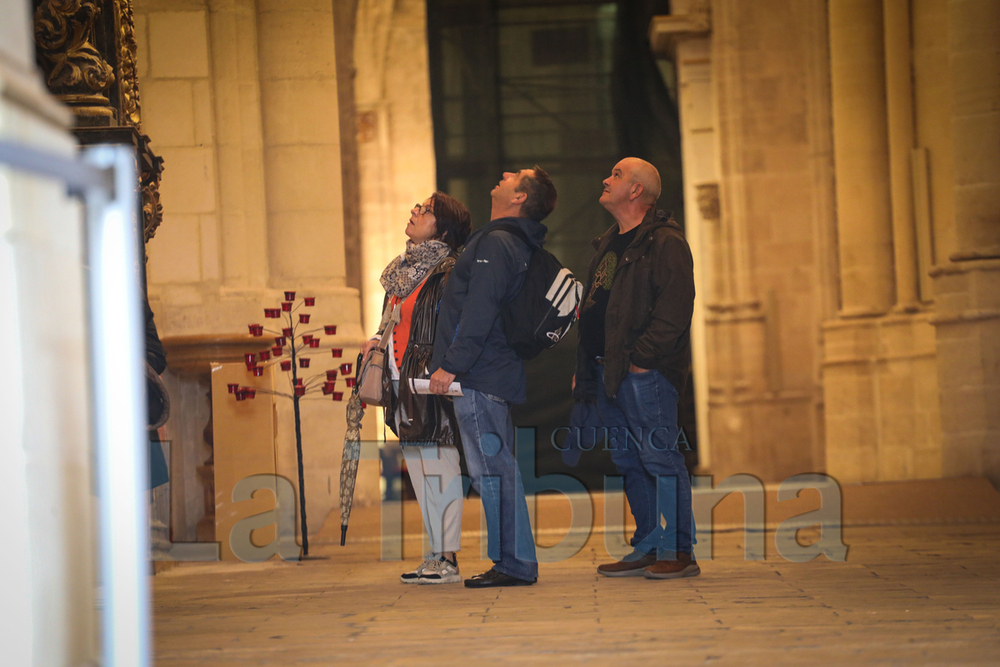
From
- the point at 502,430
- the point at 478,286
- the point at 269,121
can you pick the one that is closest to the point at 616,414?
the point at 502,430

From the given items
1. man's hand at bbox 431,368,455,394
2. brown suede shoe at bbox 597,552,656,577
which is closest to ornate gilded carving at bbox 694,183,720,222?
brown suede shoe at bbox 597,552,656,577

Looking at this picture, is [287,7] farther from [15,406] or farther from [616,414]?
[15,406]

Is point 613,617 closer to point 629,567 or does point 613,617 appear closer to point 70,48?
point 629,567

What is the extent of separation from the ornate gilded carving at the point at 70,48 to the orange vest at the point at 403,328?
151 cm

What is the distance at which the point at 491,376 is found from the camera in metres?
3.68

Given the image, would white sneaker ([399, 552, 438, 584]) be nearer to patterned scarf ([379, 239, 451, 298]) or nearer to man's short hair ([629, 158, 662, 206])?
patterned scarf ([379, 239, 451, 298])

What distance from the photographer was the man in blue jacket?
3.59 metres

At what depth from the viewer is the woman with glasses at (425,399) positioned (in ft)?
12.3

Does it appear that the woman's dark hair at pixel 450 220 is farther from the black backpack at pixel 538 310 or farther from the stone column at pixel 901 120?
the stone column at pixel 901 120

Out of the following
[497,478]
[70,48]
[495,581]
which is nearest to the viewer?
[495,581]

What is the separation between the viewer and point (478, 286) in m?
3.64

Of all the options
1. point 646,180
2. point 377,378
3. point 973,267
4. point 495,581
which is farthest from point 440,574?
point 973,267

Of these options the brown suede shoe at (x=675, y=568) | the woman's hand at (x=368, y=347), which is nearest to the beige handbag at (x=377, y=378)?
the woman's hand at (x=368, y=347)

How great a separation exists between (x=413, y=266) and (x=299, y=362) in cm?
199
